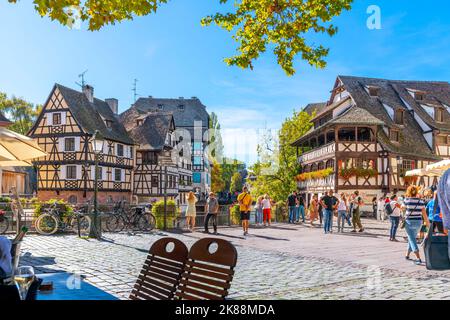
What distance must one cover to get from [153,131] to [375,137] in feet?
73.2

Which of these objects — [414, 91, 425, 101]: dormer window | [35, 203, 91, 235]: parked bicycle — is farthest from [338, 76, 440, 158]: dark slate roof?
[35, 203, 91, 235]: parked bicycle

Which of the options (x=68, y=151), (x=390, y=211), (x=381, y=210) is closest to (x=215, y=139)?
(x=68, y=151)

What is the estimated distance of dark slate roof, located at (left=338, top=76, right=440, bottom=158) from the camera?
3928 cm

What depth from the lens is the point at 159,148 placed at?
47.0 metres

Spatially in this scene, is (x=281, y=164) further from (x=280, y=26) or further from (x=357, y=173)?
(x=280, y=26)

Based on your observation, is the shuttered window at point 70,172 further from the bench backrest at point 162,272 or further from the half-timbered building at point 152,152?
the bench backrest at point 162,272

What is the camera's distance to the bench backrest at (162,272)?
3596mm

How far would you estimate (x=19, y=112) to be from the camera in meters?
60.4

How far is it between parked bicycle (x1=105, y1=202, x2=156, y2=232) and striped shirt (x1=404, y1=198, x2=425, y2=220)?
35.6 feet

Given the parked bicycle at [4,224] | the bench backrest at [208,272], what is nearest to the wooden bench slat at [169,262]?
the bench backrest at [208,272]

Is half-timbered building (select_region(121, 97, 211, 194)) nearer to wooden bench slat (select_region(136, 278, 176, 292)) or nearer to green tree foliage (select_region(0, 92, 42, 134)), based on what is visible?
green tree foliage (select_region(0, 92, 42, 134))
